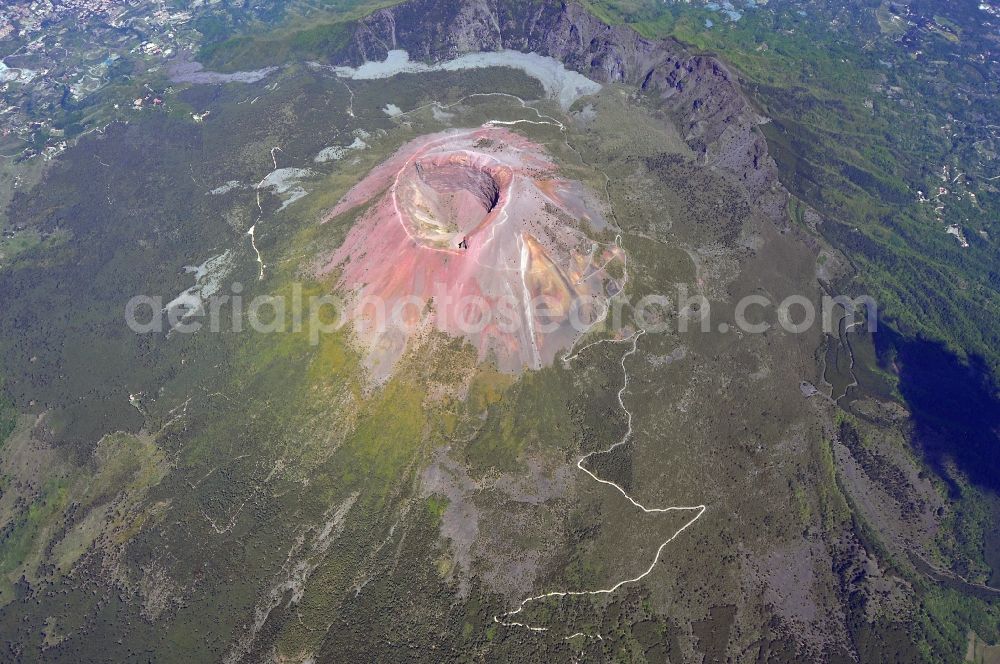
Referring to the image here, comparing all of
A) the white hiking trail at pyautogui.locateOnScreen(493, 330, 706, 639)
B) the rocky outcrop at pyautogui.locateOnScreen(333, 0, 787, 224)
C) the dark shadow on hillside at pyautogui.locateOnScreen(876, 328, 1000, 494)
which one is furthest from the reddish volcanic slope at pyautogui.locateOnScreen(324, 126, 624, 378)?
the dark shadow on hillside at pyautogui.locateOnScreen(876, 328, 1000, 494)

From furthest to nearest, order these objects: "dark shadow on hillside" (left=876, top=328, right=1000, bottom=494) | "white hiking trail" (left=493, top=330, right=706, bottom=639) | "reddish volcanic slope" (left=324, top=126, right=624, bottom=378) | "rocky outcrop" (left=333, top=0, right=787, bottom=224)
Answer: "rocky outcrop" (left=333, top=0, right=787, bottom=224)
"reddish volcanic slope" (left=324, top=126, right=624, bottom=378)
"dark shadow on hillside" (left=876, top=328, right=1000, bottom=494)
"white hiking trail" (left=493, top=330, right=706, bottom=639)

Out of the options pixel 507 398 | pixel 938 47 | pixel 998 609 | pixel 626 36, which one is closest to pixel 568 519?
pixel 507 398

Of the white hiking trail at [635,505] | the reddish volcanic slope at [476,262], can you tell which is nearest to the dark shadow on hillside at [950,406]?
the white hiking trail at [635,505]

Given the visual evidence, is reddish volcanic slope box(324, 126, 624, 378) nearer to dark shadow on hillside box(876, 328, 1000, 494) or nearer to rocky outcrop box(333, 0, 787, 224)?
rocky outcrop box(333, 0, 787, 224)

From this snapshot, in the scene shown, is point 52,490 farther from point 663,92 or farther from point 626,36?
point 626,36

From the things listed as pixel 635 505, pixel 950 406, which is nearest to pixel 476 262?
pixel 635 505

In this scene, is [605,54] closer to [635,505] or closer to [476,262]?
[476,262]
